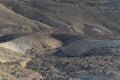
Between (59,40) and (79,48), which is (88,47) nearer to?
(79,48)

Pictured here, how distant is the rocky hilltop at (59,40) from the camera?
1884 centimetres

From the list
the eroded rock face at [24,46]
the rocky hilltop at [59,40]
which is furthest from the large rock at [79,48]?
the eroded rock face at [24,46]

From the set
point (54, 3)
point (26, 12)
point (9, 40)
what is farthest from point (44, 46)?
point (54, 3)

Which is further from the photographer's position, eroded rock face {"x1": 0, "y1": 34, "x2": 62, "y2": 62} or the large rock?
the large rock

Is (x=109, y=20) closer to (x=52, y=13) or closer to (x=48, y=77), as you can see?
(x=52, y=13)

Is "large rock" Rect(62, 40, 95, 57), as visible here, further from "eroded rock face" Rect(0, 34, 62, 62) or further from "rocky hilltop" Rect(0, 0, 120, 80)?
"eroded rock face" Rect(0, 34, 62, 62)

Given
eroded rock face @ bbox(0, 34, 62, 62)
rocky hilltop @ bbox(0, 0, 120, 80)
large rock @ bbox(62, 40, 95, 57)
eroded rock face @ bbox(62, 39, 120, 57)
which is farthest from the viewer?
large rock @ bbox(62, 40, 95, 57)

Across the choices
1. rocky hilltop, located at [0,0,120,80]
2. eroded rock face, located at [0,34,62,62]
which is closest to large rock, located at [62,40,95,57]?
rocky hilltop, located at [0,0,120,80]

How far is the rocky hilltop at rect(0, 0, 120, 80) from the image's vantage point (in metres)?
18.8

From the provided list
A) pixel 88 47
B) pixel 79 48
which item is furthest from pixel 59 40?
pixel 88 47

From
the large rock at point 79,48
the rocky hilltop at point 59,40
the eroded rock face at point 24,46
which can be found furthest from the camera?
the large rock at point 79,48

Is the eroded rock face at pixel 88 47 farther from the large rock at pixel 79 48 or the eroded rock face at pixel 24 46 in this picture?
the eroded rock face at pixel 24 46

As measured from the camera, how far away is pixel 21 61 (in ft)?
67.8

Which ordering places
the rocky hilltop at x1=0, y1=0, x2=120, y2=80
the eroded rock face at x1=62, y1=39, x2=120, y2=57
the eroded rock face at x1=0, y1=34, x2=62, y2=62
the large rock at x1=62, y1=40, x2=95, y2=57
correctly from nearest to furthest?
the rocky hilltop at x1=0, y1=0, x2=120, y2=80
the eroded rock face at x1=0, y1=34, x2=62, y2=62
the eroded rock face at x1=62, y1=39, x2=120, y2=57
the large rock at x1=62, y1=40, x2=95, y2=57
